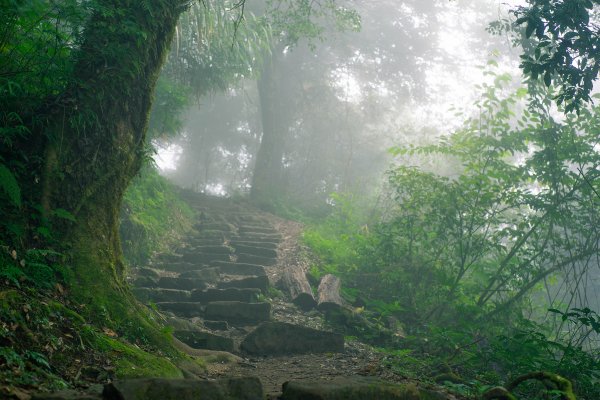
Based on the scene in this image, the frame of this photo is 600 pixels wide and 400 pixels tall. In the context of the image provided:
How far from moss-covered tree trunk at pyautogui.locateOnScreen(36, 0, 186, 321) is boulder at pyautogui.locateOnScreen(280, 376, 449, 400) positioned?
2.23 meters

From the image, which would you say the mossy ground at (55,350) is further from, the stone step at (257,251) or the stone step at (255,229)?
the stone step at (255,229)

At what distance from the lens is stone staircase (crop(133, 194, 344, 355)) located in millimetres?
6250

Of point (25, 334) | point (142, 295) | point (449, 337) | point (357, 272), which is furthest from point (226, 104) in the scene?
point (25, 334)

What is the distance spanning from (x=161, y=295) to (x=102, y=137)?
3.49 meters

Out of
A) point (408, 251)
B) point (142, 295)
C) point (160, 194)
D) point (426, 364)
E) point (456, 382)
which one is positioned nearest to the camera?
point (456, 382)

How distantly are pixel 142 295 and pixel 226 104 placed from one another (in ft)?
79.4

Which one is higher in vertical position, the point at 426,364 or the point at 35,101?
the point at 35,101

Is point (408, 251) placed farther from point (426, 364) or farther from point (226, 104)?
point (226, 104)

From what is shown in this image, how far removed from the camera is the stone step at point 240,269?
10.4 metres

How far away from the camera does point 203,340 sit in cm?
589

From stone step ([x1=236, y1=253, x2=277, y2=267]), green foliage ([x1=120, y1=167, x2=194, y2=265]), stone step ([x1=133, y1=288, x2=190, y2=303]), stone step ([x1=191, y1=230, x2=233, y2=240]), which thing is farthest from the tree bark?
stone step ([x1=133, y1=288, x2=190, y2=303])

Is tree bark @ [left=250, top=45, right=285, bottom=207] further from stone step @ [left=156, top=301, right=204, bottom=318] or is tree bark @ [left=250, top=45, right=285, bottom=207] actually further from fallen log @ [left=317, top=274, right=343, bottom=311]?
stone step @ [left=156, top=301, right=204, bottom=318]

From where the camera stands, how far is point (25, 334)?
132 inches

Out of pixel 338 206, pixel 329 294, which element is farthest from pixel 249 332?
pixel 338 206
